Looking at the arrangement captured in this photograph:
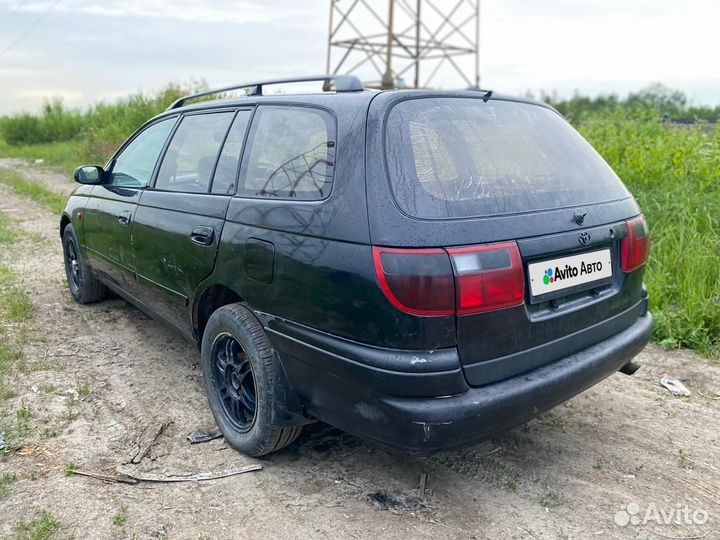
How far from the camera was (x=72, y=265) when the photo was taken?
207 inches

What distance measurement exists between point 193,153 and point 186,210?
1.46ft

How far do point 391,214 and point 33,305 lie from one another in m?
4.12

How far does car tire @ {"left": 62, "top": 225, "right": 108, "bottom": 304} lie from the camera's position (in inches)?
193

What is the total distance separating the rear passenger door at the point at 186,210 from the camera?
9.75 feet

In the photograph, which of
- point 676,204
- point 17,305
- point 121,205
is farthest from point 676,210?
point 17,305

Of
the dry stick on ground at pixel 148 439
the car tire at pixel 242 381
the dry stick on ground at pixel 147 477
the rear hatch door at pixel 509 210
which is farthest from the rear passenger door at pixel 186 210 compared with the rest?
the rear hatch door at pixel 509 210

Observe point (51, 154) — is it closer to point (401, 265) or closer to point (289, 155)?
point (289, 155)

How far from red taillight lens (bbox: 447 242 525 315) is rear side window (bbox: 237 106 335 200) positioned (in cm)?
64

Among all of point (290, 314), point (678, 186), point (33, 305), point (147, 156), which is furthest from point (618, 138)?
point (33, 305)

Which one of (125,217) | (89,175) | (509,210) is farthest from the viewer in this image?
(89,175)

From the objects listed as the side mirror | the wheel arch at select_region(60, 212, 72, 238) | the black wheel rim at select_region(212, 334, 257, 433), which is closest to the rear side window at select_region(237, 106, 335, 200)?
the black wheel rim at select_region(212, 334, 257, 433)

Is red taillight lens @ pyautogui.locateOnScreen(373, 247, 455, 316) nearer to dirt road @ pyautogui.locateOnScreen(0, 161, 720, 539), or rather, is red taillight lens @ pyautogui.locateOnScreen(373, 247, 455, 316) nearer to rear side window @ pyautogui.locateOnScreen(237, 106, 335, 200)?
rear side window @ pyautogui.locateOnScreen(237, 106, 335, 200)

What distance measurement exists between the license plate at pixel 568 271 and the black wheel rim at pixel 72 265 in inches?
163

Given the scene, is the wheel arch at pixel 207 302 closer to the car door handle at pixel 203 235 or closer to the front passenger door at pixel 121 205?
the car door handle at pixel 203 235
